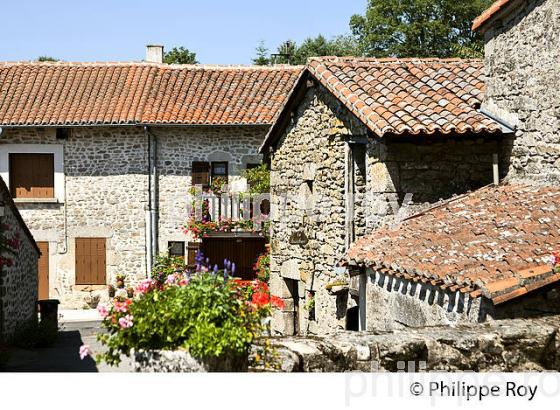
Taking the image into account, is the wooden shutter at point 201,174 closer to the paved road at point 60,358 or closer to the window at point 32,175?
the window at point 32,175

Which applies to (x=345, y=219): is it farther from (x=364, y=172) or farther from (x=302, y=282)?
(x=302, y=282)

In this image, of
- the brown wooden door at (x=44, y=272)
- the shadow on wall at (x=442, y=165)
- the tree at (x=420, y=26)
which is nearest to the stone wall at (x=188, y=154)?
the brown wooden door at (x=44, y=272)

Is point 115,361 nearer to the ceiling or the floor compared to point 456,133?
nearer to the floor

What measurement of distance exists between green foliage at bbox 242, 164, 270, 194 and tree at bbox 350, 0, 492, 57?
13.9 meters

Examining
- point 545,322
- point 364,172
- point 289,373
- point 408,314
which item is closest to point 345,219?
point 364,172

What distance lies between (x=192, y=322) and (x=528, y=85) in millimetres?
6838

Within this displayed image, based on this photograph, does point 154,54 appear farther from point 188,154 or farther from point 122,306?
point 122,306

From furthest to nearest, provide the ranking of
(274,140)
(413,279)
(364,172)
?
1. (274,140)
2. (364,172)
3. (413,279)

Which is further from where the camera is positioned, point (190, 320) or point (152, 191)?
point (152, 191)

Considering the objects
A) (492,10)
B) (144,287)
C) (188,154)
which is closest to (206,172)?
(188,154)

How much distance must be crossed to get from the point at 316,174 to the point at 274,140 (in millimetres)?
2061

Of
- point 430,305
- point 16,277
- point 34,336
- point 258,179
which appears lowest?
point 34,336

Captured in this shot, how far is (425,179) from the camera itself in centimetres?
1052

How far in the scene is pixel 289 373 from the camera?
4.48 m
